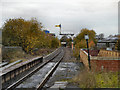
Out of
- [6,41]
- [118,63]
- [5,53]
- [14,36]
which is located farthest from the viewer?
[14,36]

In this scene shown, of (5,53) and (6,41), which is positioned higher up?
(6,41)

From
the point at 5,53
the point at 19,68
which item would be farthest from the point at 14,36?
the point at 19,68

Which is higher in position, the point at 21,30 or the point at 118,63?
the point at 21,30

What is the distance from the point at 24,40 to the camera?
27.3m

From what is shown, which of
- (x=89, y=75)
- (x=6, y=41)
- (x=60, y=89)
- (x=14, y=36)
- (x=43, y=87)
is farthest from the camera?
(x=14, y=36)

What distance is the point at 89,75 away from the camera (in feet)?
24.7

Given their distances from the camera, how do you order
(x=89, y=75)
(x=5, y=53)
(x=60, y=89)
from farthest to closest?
(x=5, y=53) < (x=89, y=75) < (x=60, y=89)

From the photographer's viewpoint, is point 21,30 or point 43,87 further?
point 21,30

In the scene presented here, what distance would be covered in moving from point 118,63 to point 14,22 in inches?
843

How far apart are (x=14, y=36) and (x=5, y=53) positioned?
28.3ft

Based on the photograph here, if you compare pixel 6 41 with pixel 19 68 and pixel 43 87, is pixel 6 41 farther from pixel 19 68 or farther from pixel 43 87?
pixel 43 87

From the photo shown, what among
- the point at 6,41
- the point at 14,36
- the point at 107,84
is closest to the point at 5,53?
the point at 6,41

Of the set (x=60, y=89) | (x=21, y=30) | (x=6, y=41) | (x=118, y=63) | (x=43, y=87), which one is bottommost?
(x=43, y=87)

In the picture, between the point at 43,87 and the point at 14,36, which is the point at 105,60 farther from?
the point at 14,36
